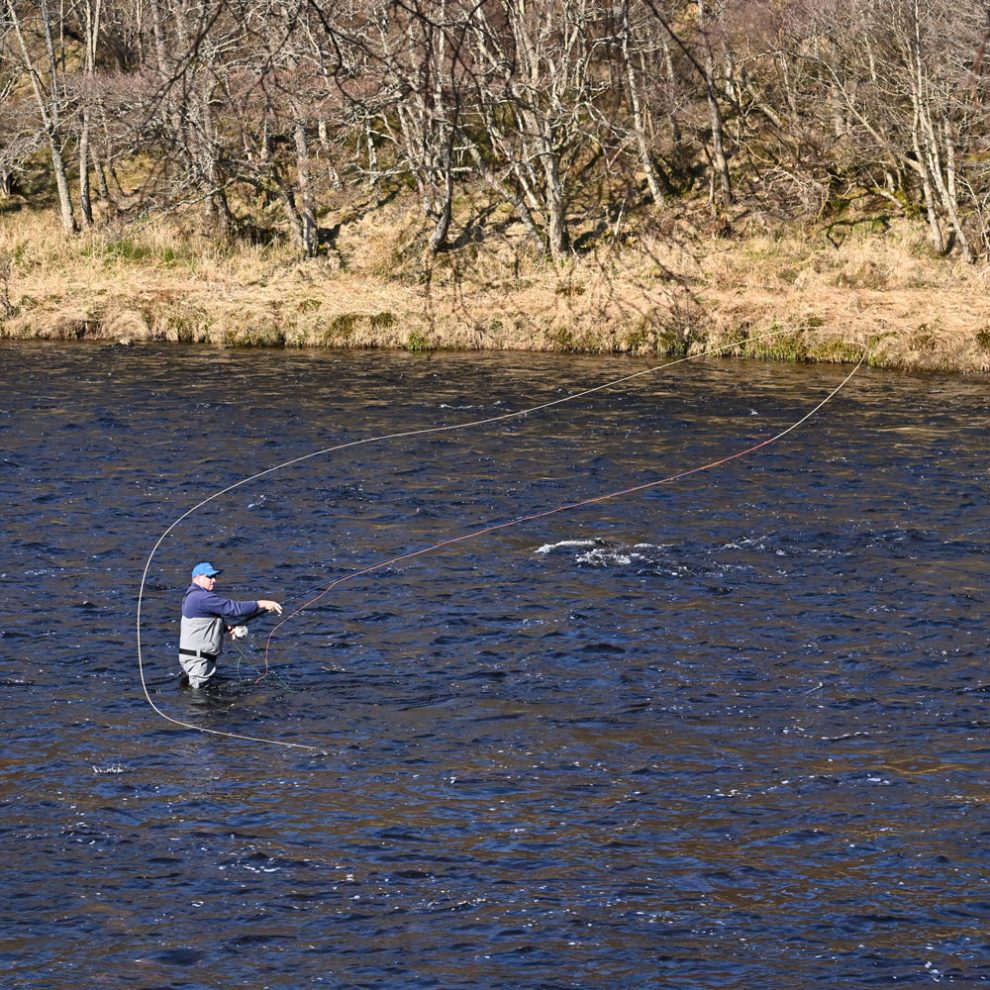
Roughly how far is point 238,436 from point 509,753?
14.5m

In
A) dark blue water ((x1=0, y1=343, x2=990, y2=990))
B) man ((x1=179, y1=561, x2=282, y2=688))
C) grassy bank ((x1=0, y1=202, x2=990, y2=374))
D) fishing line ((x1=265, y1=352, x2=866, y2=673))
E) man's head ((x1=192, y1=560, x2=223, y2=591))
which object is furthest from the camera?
grassy bank ((x1=0, y1=202, x2=990, y2=374))

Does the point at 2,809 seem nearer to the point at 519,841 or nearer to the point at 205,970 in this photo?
the point at 205,970

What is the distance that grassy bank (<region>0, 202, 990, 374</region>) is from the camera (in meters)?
33.5

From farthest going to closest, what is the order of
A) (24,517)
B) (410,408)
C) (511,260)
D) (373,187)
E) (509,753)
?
(373,187) < (511,260) < (410,408) < (24,517) < (509,753)

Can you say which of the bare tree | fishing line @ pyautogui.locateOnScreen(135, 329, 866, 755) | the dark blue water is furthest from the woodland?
the dark blue water

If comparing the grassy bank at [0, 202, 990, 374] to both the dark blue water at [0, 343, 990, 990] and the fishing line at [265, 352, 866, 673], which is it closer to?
the fishing line at [265, 352, 866, 673]

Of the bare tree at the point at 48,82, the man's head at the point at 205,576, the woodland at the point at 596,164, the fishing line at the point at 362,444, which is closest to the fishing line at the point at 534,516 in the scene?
the fishing line at the point at 362,444

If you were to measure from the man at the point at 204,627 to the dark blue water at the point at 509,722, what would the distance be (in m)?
0.26

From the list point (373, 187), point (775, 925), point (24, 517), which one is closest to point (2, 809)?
point (775, 925)

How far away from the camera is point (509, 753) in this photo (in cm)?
1219

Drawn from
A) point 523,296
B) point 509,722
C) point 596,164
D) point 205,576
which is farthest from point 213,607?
point 596,164

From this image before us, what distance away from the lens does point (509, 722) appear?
1284 centimetres

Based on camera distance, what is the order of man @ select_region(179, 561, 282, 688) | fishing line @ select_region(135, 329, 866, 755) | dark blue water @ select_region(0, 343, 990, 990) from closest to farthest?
dark blue water @ select_region(0, 343, 990, 990)
fishing line @ select_region(135, 329, 866, 755)
man @ select_region(179, 561, 282, 688)

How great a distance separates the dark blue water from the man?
26cm
